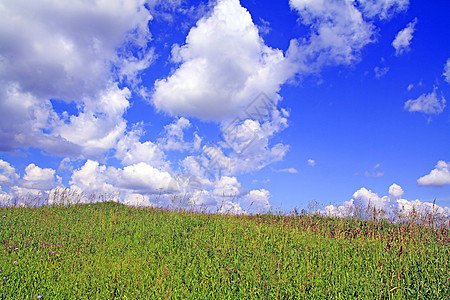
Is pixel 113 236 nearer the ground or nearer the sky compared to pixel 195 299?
nearer the sky

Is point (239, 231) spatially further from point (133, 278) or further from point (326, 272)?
point (133, 278)

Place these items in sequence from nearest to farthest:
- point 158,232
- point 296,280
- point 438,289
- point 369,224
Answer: point 438,289
point 296,280
point 158,232
point 369,224

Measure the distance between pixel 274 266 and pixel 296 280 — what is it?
0.72 metres

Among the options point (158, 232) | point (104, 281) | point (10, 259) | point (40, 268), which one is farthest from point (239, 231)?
point (10, 259)

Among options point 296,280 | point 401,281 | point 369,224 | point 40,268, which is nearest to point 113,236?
point 40,268

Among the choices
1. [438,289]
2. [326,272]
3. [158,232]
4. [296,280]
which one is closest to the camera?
[438,289]

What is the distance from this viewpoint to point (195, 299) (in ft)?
16.4

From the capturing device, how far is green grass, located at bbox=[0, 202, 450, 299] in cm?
515

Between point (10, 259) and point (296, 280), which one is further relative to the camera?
point (10, 259)

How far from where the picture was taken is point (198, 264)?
20.9 feet

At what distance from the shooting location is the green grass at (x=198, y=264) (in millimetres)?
5148

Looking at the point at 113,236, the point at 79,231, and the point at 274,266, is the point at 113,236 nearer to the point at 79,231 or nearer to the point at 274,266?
the point at 79,231

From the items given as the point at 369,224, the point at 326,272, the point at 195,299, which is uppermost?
the point at 369,224

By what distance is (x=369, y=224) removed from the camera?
38.7ft
